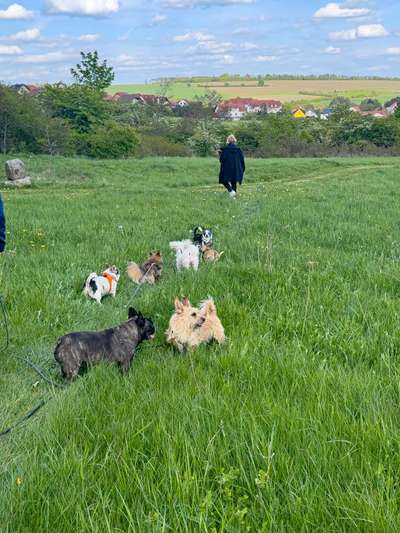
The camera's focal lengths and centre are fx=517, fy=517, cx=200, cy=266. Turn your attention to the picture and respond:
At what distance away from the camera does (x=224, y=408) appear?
3109 millimetres

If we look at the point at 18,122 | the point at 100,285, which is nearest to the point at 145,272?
the point at 100,285

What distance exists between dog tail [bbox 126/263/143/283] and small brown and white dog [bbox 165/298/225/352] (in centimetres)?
295

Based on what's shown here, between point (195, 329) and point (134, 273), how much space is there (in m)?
3.28

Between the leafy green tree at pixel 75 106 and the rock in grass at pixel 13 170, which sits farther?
the leafy green tree at pixel 75 106

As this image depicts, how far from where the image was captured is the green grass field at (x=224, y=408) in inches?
93.3

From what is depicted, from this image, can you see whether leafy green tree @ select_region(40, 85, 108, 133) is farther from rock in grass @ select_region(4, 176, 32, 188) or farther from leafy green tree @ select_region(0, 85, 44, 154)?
rock in grass @ select_region(4, 176, 32, 188)

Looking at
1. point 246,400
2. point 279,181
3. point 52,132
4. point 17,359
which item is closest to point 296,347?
point 246,400

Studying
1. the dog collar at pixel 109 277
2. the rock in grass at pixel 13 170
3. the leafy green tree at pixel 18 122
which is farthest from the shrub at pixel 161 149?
the dog collar at pixel 109 277

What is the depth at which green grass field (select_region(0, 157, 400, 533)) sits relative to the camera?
237cm

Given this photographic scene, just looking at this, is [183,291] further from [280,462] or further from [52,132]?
[52,132]

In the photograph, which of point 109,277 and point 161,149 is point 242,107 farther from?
point 109,277

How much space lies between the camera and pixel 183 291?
6105mm

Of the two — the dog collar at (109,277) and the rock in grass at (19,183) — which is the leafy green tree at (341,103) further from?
the dog collar at (109,277)

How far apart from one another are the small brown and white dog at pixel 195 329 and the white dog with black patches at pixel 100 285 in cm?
219
